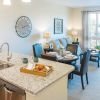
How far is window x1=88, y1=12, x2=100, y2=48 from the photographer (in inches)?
309

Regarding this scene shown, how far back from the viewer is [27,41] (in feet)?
18.2

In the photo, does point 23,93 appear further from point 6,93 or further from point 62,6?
point 62,6

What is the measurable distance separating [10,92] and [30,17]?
4.10 meters

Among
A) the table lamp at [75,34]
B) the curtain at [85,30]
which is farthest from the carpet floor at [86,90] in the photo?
the table lamp at [75,34]

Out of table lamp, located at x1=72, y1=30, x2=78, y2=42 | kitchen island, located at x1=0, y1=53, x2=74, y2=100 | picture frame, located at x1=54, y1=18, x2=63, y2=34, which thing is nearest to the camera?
kitchen island, located at x1=0, y1=53, x2=74, y2=100

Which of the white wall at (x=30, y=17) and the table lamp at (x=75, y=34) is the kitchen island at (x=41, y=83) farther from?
the table lamp at (x=75, y=34)

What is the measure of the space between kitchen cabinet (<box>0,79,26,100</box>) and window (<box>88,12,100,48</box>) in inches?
267

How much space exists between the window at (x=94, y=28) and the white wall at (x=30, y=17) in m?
1.59

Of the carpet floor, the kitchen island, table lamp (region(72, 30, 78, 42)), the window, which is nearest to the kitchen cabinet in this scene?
the kitchen island

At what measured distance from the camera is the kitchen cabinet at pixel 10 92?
175cm

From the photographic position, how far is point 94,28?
796 centimetres

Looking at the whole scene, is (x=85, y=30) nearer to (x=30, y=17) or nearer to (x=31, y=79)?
(x=30, y=17)

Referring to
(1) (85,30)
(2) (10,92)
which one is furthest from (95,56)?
(2) (10,92)

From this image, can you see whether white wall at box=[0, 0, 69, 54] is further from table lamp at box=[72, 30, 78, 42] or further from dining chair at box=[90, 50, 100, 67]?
dining chair at box=[90, 50, 100, 67]
